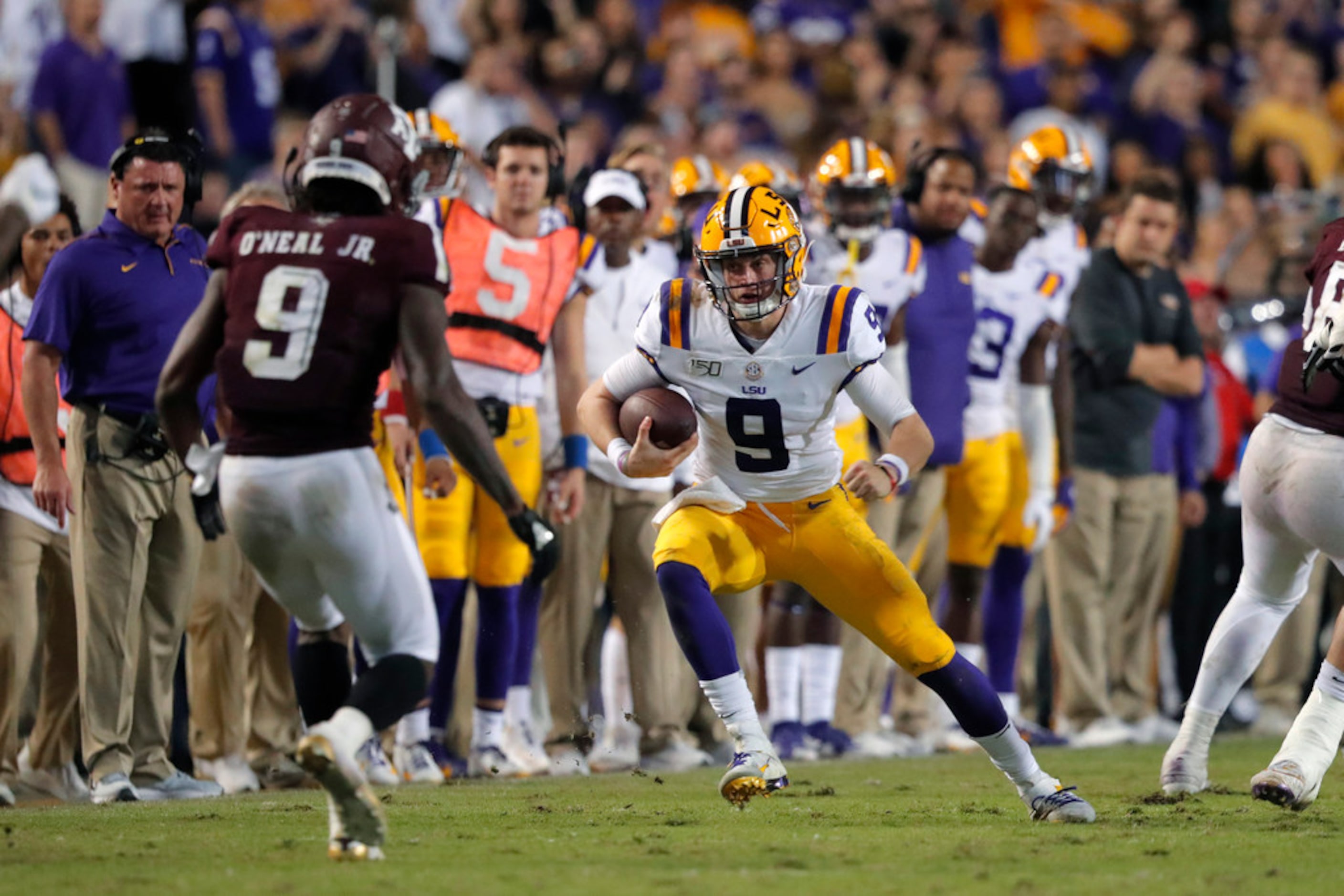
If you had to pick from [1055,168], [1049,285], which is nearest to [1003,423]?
[1049,285]

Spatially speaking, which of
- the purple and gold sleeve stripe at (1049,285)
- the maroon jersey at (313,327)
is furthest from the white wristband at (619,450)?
the purple and gold sleeve stripe at (1049,285)

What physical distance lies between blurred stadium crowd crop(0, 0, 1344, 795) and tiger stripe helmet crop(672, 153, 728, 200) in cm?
1

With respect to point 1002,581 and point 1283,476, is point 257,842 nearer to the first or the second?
point 1283,476

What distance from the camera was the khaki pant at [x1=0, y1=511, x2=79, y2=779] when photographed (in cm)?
654

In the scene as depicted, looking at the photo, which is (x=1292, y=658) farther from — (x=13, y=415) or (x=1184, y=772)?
(x=13, y=415)

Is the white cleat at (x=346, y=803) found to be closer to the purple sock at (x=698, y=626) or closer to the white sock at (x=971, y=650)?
the purple sock at (x=698, y=626)

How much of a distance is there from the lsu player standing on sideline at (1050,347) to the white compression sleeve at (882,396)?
3.40 meters

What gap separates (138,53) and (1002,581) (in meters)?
5.94

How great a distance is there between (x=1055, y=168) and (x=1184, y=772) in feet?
13.2

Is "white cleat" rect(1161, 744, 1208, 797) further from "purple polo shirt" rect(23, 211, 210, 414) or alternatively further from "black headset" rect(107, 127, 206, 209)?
"black headset" rect(107, 127, 206, 209)

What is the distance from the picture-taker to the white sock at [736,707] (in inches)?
212

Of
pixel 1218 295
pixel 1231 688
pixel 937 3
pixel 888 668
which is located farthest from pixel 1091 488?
pixel 937 3

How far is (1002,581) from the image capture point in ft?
29.6

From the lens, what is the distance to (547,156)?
7566 mm
